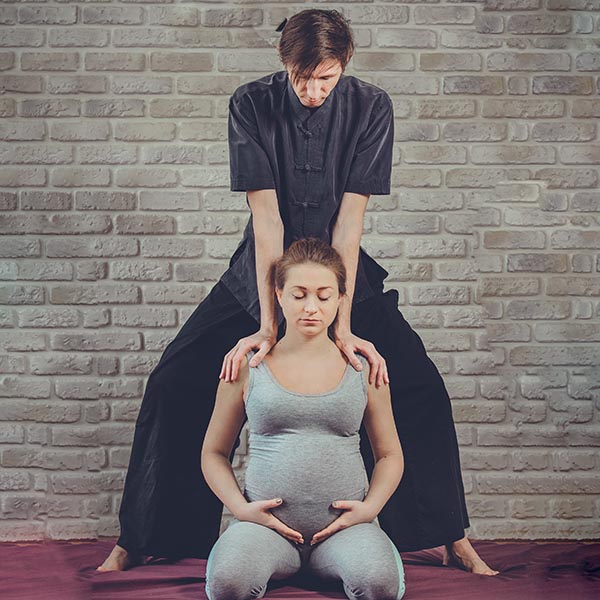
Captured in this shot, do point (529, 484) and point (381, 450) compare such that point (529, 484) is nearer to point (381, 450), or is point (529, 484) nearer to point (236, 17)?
point (381, 450)

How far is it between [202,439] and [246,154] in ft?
2.53

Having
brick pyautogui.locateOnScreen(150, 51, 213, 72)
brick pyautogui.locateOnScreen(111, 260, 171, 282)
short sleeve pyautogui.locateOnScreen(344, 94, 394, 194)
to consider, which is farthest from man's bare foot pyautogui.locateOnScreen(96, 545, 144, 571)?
brick pyautogui.locateOnScreen(150, 51, 213, 72)

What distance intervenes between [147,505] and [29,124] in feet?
4.61

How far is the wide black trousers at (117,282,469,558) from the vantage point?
8.92 ft

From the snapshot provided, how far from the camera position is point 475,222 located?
340 centimetres

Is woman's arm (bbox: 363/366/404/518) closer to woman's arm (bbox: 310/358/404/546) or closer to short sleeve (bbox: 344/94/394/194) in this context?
woman's arm (bbox: 310/358/404/546)

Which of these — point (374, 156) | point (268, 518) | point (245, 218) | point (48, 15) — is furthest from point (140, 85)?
point (268, 518)

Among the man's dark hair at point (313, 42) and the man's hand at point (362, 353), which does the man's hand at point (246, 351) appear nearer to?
the man's hand at point (362, 353)

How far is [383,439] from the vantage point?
2.50 metres

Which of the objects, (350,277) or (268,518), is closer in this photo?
(268,518)

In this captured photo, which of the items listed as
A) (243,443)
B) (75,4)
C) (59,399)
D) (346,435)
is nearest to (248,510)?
(346,435)

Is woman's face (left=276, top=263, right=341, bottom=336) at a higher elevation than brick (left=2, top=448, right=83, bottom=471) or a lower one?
higher

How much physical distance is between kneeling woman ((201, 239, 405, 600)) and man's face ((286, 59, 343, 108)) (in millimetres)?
371

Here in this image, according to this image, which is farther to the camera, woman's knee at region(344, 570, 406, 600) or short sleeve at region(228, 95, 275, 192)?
short sleeve at region(228, 95, 275, 192)
